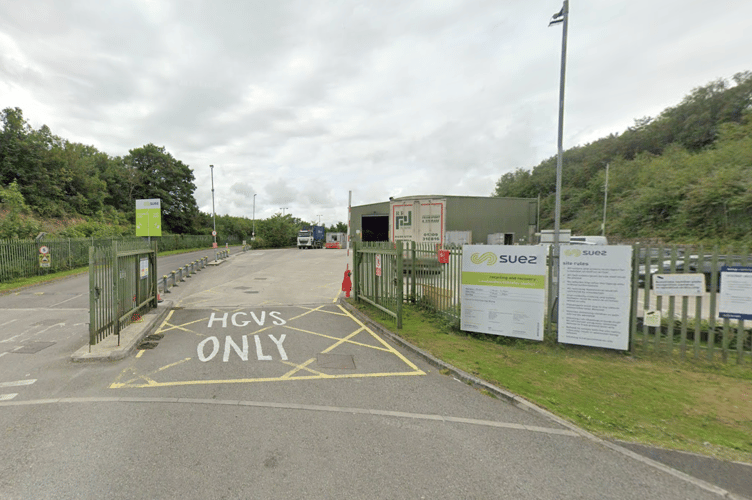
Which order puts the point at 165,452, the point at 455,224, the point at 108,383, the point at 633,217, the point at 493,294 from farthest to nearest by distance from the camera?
the point at 633,217 < the point at 455,224 < the point at 493,294 < the point at 108,383 < the point at 165,452

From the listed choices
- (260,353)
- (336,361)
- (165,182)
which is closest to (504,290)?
(336,361)

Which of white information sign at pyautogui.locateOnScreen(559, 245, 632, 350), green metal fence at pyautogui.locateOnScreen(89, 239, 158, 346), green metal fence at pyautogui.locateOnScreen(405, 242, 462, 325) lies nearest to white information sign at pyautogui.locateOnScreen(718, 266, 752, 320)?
white information sign at pyautogui.locateOnScreen(559, 245, 632, 350)

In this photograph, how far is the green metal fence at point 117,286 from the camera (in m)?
6.16

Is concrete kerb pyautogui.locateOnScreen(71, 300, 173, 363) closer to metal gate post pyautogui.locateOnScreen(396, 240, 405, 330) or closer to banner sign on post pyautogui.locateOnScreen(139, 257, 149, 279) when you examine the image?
banner sign on post pyautogui.locateOnScreen(139, 257, 149, 279)

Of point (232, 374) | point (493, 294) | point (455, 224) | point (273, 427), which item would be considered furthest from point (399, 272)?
point (455, 224)

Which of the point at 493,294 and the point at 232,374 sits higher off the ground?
the point at 493,294

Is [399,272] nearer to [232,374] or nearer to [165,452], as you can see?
[232,374]

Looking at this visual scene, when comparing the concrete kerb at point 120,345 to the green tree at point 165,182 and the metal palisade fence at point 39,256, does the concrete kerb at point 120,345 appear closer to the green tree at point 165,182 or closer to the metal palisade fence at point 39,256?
the metal palisade fence at point 39,256

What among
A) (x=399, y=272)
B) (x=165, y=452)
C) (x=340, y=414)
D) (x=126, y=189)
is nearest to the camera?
(x=165, y=452)

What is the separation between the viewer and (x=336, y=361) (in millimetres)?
6090

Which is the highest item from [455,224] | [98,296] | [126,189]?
[126,189]

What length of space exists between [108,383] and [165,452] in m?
2.56

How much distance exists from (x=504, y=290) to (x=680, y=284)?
2.75 metres

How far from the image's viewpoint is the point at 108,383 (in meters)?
5.01
